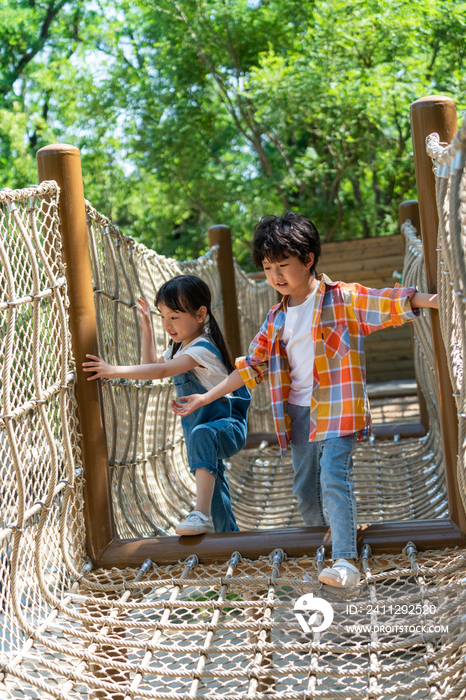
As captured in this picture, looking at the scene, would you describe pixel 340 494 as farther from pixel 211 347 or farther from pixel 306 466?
pixel 211 347

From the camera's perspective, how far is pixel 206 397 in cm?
173

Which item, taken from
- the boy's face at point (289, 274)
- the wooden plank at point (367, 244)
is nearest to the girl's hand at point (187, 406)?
the boy's face at point (289, 274)

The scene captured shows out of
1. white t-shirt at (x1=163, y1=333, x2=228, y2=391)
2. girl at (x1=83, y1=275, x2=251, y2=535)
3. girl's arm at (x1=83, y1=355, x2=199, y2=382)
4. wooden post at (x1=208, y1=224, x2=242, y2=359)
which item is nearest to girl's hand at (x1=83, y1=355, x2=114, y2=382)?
girl's arm at (x1=83, y1=355, x2=199, y2=382)

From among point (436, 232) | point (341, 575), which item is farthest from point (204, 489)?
point (436, 232)

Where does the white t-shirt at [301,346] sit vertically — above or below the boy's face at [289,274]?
below

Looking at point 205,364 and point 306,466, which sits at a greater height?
point 205,364

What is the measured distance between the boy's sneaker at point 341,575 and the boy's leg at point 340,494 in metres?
0.05

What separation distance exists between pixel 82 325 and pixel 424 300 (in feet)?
2.69

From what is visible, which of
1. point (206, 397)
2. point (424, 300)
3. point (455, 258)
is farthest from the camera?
point (206, 397)

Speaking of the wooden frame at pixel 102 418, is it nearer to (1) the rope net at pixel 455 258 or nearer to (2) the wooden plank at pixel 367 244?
(1) the rope net at pixel 455 258

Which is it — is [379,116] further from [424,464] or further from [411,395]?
[424,464]

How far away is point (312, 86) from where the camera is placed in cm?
675

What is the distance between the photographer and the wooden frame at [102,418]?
1641 mm

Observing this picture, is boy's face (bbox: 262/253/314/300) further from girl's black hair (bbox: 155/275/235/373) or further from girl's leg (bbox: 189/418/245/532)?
girl's leg (bbox: 189/418/245/532)
